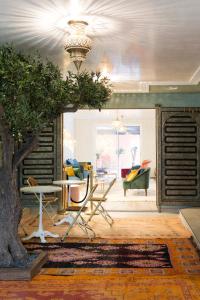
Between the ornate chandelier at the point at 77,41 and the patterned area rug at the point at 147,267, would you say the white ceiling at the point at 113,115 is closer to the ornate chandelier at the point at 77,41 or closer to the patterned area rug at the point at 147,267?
the patterned area rug at the point at 147,267

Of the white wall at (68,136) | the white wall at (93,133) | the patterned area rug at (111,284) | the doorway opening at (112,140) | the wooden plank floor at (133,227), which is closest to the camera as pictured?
the patterned area rug at (111,284)

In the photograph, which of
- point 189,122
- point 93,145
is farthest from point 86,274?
point 93,145

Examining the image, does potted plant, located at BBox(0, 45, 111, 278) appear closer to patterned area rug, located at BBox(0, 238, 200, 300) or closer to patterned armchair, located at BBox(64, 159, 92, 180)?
patterned area rug, located at BBox(0, 238, 200, 300)

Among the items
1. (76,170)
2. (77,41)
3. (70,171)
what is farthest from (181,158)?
(76,170)

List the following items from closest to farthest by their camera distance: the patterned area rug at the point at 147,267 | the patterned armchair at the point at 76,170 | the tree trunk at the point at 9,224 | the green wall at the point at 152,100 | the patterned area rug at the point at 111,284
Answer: the patterned area rug at the point at 111,284
the tree trunk at the point at 9,224
the patterned area rug at the point at 147,267
the green wall at the point at 152,100
the patterned armchair at the point at 76,170

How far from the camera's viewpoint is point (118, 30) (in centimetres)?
462

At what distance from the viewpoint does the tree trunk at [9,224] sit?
13.4 ft

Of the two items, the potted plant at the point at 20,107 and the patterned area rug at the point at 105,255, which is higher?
the potted plant at the point at 20,107

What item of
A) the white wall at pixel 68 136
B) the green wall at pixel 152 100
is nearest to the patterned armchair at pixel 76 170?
the white wall at pixel 68 136

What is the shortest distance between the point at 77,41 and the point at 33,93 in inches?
31.1

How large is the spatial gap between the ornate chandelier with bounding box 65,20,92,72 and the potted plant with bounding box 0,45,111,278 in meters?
0.25

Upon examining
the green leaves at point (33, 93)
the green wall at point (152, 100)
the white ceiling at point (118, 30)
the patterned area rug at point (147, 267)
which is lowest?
the patterned area rug at point (147, 267)

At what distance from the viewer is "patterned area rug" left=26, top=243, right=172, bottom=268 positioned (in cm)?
450

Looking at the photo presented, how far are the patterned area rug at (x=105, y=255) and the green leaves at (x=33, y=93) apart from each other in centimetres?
163
